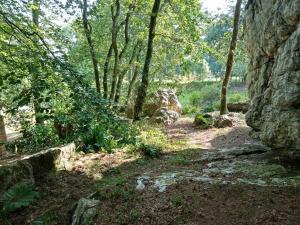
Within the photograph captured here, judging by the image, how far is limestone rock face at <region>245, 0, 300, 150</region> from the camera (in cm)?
471

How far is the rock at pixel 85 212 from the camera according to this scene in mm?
4160

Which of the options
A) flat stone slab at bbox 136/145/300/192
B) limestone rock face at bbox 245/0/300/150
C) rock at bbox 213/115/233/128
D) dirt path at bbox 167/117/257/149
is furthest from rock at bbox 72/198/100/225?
rock at bbox 213/115/233/128

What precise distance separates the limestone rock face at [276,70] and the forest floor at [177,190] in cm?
75

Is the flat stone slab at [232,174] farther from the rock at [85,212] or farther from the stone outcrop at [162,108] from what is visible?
the stone outcrop at [162,108]

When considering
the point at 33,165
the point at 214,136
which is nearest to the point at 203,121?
the point at 214,136

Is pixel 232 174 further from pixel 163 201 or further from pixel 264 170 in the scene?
pixel 163 201

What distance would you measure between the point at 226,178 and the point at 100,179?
244 centimetres

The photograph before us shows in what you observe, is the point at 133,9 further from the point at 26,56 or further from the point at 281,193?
the point at 281,193

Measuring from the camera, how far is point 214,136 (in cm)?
1081

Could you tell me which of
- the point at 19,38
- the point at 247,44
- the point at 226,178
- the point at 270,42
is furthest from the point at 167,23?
the point at 226,178

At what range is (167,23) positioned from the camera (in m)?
13.1

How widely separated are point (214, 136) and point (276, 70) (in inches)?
224

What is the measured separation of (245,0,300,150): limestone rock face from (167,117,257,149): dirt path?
9.16 feet

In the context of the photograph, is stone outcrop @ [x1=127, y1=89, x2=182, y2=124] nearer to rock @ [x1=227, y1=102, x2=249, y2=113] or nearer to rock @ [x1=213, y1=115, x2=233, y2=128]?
rock @ [x1=213, y1=115, x2=233, y2=128]
